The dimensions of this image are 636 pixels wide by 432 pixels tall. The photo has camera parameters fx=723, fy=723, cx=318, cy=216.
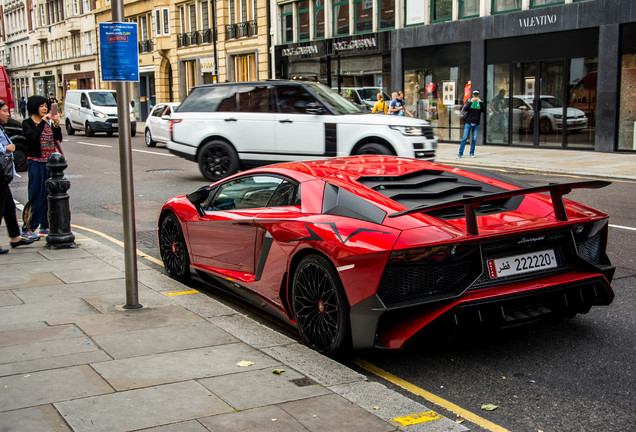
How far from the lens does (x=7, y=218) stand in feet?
27.7

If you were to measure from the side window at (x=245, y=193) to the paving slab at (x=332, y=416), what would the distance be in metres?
2.21

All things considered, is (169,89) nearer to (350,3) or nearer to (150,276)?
(350,3)

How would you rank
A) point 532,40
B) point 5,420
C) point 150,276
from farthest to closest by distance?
1. point 532,40
2. point 150,276
3. point 5,420

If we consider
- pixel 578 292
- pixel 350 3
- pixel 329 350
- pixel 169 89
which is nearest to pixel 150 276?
pixel 329 350

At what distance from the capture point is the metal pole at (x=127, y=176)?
5.52 meters

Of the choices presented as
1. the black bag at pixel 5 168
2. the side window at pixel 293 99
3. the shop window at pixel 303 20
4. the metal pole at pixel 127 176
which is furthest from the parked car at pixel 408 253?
the shop window at pixel 303 20

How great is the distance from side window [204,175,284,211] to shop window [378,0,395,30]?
2445 centimetres

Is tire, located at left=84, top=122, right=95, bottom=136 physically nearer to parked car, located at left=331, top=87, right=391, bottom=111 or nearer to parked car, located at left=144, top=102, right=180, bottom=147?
parked car, located at left=144, top=102, right=180, bottom=147

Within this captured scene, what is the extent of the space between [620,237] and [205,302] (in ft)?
17.1

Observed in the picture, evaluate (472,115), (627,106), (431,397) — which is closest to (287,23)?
(472,115)

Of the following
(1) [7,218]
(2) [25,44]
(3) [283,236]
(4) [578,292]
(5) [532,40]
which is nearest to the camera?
(4) [578,292]

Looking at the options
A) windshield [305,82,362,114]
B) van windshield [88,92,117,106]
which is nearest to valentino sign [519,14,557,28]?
windshield [305,82,362,114]

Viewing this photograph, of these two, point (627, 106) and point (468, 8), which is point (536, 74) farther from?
point (468, 8)

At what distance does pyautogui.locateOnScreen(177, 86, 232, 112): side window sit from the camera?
15570 millimetres
